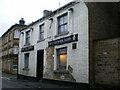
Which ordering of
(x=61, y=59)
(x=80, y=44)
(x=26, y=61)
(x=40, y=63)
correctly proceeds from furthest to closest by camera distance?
(x=26, y=61), (x=40, y=63), (x=61, y=59), (x=80, y=44)

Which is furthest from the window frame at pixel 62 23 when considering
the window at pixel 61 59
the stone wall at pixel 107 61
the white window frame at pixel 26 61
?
the white window frame at pixel 26 61

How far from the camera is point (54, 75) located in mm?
16750

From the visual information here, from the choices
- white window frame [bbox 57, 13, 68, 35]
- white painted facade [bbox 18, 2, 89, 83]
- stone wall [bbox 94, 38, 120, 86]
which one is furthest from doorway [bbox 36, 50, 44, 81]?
stone wall [bbox 94, 38, 120, 86]

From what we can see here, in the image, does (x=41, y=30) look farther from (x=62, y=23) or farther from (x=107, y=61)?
(x=107, y=61)

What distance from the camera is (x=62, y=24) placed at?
55.0 ft

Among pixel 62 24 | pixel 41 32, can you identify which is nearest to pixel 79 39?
pixel 62 24

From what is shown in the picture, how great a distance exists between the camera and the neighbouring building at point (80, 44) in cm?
1274

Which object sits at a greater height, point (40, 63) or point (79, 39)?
point (79, 39)

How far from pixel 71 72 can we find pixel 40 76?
598 cm

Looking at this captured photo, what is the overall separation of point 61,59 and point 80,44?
10.4 feet

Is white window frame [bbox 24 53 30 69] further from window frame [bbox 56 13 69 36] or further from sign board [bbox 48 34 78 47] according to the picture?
window frame [bbox 56 13 69 36]

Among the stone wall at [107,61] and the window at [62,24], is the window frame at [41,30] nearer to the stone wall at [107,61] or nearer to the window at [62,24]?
the window at [62,24]

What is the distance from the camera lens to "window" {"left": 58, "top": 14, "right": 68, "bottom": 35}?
16.4 m

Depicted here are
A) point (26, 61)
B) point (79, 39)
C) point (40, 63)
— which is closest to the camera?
point (79, 39)
